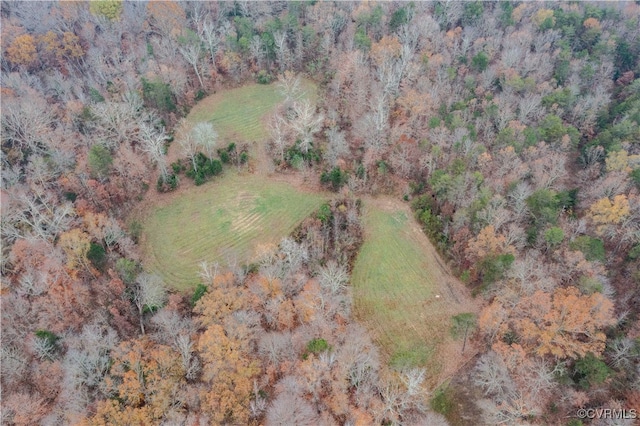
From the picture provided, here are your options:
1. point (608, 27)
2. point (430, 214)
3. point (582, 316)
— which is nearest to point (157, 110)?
point (430, 214)

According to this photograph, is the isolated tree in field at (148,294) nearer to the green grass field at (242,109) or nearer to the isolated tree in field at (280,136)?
the isolated tree in field at (280,136)

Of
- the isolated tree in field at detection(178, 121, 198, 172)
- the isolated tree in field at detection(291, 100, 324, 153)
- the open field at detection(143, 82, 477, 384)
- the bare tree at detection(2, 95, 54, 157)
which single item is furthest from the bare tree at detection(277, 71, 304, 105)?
the bare tree at detection(2, 95, 54, 157)

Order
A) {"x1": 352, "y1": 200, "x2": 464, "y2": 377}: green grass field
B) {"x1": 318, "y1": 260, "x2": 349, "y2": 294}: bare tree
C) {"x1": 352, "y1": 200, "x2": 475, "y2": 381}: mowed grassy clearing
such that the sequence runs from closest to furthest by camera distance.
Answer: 1. {"x1": 318, "y1": 260, "x2": 349, "y2": 294}: bare tree
2. {"x1": 352, "y1": 200, "x2": 475, "y2": 381}: mowed grassy clearing
3. {"x1": 352, "y1": 200, "x2": 464, "y2": 377}: green grass field

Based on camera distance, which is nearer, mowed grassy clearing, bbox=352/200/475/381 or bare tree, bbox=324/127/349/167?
mowed grassy clearing, bbox=352/200/475/381

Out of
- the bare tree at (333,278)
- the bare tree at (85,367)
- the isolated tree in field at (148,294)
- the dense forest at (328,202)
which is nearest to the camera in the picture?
the bare tree at (85,367)

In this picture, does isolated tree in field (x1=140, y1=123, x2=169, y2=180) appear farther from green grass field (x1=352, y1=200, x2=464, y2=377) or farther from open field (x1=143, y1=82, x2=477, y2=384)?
green grass field (x1=352, y1=200, x2=464, y2=377)

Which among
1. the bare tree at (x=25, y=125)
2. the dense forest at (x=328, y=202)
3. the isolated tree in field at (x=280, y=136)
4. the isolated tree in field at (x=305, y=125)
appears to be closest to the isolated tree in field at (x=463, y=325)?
the dense forest at (x=328, y=202)
